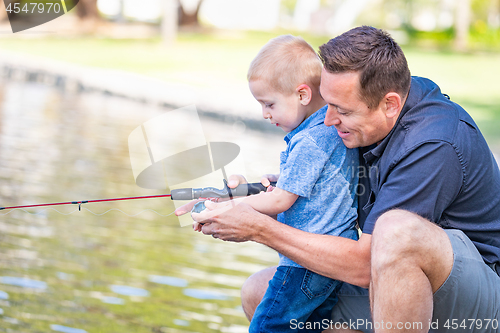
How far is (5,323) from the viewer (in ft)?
9.65

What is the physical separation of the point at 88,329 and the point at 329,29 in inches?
1014

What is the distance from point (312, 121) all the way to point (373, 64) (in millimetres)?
346

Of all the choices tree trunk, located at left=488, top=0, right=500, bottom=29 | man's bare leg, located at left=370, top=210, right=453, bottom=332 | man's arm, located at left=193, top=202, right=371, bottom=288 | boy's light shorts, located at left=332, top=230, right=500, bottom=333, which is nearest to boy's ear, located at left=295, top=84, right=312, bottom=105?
man's arm, located at left=193, top=202, right=371, bottom=288

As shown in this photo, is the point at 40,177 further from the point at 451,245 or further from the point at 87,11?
the point at 87,11

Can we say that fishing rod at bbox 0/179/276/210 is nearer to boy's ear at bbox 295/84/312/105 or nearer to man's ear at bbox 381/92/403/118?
boy's ear at bbox 295/84/312/105

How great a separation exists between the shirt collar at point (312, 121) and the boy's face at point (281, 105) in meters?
0.04

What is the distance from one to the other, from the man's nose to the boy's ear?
0.68 ft

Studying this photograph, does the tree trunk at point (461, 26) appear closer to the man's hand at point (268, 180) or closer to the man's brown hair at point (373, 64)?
the man's hand at point (268, 180)

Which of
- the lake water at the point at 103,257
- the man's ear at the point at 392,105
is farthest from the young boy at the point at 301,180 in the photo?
the lake water at the point at 103,257

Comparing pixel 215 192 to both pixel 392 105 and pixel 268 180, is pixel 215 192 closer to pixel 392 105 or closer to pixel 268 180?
pixel 268 180

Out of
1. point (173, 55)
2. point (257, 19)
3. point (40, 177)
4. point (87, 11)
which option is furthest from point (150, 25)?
point (40, 177)

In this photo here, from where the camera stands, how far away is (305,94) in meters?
2.39

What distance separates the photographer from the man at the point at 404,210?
1919 millimetres

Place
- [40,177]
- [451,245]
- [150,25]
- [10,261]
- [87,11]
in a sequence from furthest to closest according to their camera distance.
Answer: [150,25]
[87,11]
[40,177]
[10,261]
[451,245]
